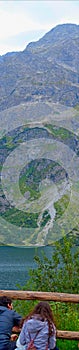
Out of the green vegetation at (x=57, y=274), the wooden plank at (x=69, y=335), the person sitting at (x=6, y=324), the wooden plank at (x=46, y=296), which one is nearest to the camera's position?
the person sitting at (x=6, y=324)

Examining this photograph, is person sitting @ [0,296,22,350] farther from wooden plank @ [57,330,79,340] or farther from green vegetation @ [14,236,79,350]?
green vegetation @ [14,236,79,350]

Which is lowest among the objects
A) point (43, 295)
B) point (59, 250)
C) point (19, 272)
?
point (19, 272)

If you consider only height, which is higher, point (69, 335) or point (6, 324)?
point (6, 324)

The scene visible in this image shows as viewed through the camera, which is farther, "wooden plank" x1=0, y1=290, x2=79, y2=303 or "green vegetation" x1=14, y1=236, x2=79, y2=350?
"green vegetation" x1=14, y1=236, x2=79, y2=350

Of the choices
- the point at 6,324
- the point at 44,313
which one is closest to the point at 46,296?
the point at 6,324

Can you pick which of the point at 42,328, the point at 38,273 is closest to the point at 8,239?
the point at 38,273

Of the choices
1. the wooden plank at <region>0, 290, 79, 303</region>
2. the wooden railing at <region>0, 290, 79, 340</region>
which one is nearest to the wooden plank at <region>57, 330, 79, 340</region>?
the wooden railing at <region>0, 290, 79, 340</region>

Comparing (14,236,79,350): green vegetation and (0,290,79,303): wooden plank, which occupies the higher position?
(0,290,79,303): wooden plank

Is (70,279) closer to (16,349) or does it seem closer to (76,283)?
(76,283)

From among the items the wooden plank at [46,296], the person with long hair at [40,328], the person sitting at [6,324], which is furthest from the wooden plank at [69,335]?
the person with long hair at [40,328]

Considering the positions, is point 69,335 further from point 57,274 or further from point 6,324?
point 57,274

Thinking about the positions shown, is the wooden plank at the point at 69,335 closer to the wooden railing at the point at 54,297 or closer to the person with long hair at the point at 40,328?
the wooden railing at the point at 54,297
